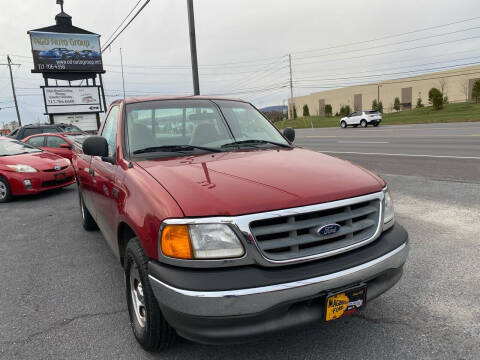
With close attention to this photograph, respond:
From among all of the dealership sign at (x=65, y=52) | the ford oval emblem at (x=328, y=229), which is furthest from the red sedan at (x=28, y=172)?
the dealership sign at (x=65, y=52)

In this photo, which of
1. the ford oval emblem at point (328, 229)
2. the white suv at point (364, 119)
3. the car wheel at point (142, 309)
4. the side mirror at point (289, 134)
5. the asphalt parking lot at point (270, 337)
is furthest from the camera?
the white suv at point (364, 119)

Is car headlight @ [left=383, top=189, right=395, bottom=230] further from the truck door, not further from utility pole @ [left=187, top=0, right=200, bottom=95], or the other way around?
utility pole @ [left=187, top=0, right=200, bottom=95]

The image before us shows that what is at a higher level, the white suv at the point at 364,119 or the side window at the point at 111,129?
the side window at the point at 111,129

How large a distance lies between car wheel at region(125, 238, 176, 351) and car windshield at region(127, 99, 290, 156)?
982 millimetres

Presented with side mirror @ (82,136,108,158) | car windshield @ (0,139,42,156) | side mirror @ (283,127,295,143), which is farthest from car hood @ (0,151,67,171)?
side mirror @ (283,127,295,143)

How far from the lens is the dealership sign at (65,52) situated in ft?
86.5

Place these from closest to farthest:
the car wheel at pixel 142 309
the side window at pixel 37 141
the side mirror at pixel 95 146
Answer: the car wheel at pixel 142 309, the side mirror at pixel 95 146, the side window at pixel 37 141

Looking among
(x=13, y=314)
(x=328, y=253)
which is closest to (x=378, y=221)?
(x=328, y=253)

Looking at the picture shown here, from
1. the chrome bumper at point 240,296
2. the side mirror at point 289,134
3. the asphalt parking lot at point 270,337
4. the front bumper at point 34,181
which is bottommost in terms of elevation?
the asphalt parking lot at point 270,337

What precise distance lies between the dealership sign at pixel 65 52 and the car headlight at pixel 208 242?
29.6 m

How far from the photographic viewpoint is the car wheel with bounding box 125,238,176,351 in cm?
222

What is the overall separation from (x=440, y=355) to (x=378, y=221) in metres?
0.96

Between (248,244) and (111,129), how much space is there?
7.98 feet

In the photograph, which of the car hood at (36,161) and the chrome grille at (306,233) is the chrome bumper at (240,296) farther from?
the car hood at (36,161)
